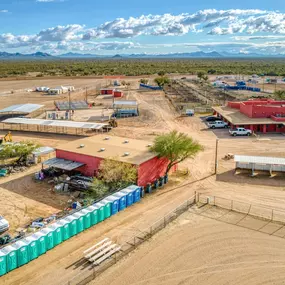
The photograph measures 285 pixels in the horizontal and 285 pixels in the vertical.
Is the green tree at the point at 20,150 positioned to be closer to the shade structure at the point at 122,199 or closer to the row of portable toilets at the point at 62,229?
the row of portable toilets at the point at 62,229

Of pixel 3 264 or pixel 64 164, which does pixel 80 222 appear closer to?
pixel 3 264

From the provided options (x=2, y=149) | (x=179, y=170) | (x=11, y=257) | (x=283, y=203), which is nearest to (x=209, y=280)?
(x=11, y=257)

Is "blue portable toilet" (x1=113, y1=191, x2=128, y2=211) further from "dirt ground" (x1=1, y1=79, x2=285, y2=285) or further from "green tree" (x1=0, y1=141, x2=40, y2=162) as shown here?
"green tree" (x1=0, y1=141, x2=40, y2=162)

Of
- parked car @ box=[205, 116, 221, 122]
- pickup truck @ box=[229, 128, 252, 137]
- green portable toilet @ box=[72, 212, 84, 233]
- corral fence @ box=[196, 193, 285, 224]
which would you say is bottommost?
corral fence @ box=[196, 193, 285, 224]

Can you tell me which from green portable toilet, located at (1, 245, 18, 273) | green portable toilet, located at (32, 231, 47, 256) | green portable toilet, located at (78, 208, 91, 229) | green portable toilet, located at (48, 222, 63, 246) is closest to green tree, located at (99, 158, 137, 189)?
green portable toilet, located at (78, 208, 91, 229)

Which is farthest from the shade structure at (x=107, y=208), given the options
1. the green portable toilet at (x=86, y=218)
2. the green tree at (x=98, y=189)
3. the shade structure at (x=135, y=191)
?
the shade structure at (x=135, y=191)

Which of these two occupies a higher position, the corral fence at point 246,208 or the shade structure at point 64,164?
the shade structure at point 64,164

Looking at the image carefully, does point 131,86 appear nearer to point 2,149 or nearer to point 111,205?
point 2,149
